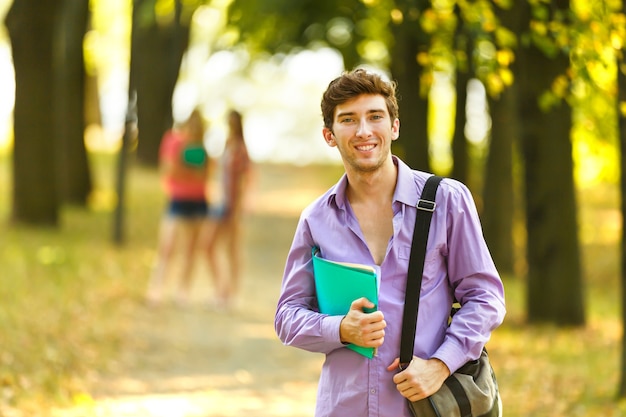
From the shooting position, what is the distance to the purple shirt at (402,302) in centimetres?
372

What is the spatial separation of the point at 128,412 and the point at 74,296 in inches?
173

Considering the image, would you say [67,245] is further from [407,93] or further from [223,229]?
[407,93]

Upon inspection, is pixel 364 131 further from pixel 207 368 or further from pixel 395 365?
pixel 207 368

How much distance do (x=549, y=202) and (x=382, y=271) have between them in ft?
33.4

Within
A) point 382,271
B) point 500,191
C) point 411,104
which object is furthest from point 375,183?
point 500,191

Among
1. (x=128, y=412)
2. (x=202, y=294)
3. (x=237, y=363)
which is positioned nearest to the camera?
(x=128, y=412)

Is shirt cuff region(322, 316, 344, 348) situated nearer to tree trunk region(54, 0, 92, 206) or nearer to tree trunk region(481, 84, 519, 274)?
tree trunk region(481, 84, 519, 274)

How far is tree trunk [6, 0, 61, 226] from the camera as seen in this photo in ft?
57.9

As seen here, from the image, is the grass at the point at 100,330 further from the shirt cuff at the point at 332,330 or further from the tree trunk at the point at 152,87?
the tree trunk at the point at 152,87

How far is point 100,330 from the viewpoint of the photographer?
1146 cm

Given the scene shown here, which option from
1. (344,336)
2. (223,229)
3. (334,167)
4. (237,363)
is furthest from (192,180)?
(334,167)

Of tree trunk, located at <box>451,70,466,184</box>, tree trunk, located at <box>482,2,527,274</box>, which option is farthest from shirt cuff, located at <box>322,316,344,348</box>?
tree trunk, located at <box>482,2,527,274</box>

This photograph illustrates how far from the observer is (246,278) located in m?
18.1

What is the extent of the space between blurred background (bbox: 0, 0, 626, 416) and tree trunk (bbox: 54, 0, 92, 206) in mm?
44
